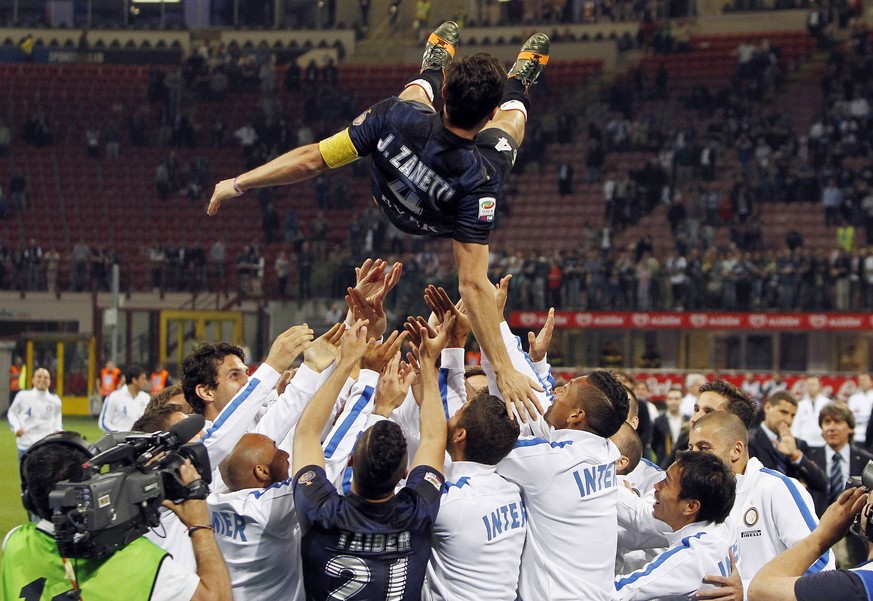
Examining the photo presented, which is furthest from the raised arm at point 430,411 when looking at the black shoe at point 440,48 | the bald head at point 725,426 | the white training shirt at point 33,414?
the white training shirt at point 33,414

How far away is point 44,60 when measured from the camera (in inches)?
1382

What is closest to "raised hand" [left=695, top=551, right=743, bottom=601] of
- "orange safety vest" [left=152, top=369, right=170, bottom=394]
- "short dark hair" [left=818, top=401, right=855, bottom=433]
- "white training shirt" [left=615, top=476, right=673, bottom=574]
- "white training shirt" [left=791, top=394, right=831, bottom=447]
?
"white training shirt" [left=615, top=476, right=673, bottom=574]

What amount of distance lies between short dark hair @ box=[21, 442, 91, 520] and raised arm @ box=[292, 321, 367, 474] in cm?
87

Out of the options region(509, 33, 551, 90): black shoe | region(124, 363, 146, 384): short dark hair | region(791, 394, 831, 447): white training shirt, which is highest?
region(509, 33, 551, 90): black shoe

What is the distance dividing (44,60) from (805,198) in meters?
22.2

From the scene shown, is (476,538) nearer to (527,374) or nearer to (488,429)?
(488,429)

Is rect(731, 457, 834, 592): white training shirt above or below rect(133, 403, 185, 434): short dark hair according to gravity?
below

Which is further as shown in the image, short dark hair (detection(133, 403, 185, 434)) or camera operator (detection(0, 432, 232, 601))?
short dark hair (detection(133, 403, 185, 434))

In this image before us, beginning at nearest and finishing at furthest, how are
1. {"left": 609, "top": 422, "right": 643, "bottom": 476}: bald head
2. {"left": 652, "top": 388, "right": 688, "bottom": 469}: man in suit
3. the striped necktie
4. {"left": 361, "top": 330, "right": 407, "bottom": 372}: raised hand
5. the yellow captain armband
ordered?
{"left": 361, "top": 330, "right": 407, "bottom": 372}: raised hand < the yellow captain armband < {"left": 609, "top": 422, "right": 643, "bottom": 476}: bald head < the striped necktie < {"left": 652, "top": 388, "right": 688, "bottom": 469}: man in suit

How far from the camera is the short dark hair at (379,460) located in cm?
373

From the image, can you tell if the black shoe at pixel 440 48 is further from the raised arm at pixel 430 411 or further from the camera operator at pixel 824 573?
the camera operator at pixel 824 573

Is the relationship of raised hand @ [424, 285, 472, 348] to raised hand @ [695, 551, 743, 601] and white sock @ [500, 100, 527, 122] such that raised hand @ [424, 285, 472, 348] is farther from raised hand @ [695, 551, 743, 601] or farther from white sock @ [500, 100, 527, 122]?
raised hand @ [695, 551, 743, 601]

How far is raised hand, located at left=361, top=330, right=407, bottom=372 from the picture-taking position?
4.66m

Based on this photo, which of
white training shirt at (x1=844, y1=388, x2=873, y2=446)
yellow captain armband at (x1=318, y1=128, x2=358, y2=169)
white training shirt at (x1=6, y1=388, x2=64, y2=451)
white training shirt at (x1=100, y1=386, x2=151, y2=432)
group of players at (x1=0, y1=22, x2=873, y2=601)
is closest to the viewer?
group of players at (x1=0, y1=22, x2=873, y2=601)
